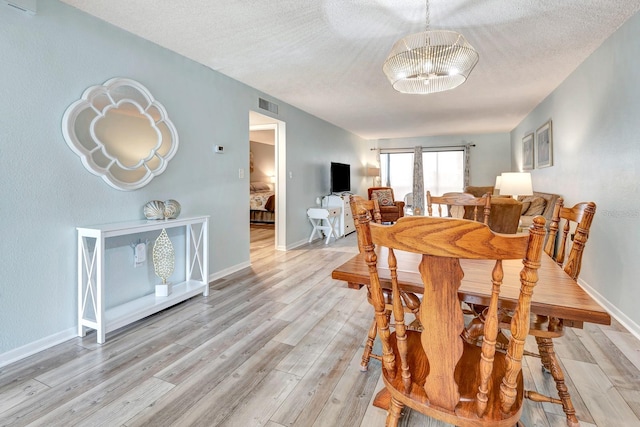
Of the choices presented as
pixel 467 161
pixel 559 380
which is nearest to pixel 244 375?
pixel 559 380

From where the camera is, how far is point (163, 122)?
275 cm

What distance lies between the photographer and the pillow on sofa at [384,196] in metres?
7.26

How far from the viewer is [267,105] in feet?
13.9

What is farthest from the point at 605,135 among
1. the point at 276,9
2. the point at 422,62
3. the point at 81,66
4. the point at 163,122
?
the point at 81,66

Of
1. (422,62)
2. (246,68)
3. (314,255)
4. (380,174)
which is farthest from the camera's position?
(380,174)

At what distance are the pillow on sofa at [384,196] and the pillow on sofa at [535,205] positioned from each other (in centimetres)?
299

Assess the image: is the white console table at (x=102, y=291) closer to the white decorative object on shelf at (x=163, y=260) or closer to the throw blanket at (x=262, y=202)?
the white decorative object on shelf at (x=163, y=260)

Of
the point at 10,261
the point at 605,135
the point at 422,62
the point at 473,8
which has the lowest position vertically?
the point at 10,261

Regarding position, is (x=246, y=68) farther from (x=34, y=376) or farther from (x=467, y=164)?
(x=467, y=164)

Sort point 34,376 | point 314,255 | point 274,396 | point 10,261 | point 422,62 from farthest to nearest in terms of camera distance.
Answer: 1. point 314,255
2. point 422,62
3. point 10,261
4. point 34,376
5. point 274,396

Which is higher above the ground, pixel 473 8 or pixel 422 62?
pixel 473 8

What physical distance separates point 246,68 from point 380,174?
19.9ft

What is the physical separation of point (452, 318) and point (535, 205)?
14.6 feet

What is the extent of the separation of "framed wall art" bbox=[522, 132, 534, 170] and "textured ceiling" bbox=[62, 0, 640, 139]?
4.07 feet
